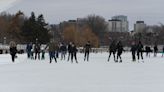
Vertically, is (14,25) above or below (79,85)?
above

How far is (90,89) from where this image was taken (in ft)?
34.2

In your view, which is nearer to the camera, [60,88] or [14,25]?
[60,88]

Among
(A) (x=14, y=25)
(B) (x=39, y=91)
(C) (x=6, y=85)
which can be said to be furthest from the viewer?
(A) (x=14, y=25)

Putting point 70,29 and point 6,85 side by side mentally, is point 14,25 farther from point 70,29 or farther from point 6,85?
point 6,85

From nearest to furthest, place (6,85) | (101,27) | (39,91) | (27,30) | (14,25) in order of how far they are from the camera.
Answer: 1. (39,91)
2. (6,85)
3. (27,30)
4. (14,25)
5. (101,27)

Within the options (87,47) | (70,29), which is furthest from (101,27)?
(87,47)

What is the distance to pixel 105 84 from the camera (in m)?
11.7

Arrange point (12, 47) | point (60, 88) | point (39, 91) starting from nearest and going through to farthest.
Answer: point (39, 91) → point (60, 88) → point (12, 47)

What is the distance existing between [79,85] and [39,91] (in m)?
1.68

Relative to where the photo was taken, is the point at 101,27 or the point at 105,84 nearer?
the point at 105,84

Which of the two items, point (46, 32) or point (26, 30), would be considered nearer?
point (26, 30)

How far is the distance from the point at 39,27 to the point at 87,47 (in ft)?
225

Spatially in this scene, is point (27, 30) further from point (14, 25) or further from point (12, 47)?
point (12, 47)

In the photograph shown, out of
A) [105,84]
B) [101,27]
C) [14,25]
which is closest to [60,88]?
[105,84]
